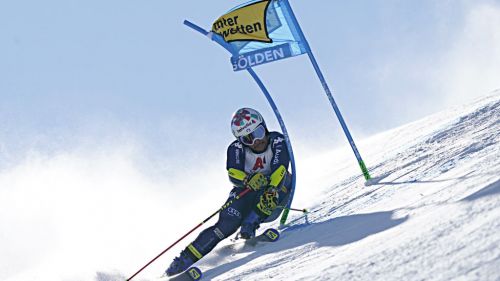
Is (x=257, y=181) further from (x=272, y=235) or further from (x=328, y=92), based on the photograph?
(x=328, y=92)

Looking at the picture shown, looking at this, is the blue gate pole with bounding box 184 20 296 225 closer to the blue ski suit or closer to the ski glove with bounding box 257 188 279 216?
the blue ski suit

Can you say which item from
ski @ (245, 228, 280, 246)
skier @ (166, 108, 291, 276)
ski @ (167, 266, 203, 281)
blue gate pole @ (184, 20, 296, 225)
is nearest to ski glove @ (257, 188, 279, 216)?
skier @ (166, 108, 291, 276)

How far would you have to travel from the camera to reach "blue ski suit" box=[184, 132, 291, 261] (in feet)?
24.6

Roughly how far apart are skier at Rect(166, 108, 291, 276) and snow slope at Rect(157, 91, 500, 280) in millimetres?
251

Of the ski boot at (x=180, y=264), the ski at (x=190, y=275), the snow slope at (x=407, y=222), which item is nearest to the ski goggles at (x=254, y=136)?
the snow slope at (x=407, y=222)

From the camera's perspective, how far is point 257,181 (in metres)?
7.95

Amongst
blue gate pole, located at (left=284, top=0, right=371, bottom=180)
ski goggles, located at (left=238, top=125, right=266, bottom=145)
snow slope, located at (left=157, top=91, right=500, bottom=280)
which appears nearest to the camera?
snow slope, located at (left=157, top=91, right=500, bottom=280)

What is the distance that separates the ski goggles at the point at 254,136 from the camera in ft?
27.6

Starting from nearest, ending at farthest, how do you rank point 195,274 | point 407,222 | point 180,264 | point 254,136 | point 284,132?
point 407,222
point 195,274
point 180,264
point 254,136
point 284,132

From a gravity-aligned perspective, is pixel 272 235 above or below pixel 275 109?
below

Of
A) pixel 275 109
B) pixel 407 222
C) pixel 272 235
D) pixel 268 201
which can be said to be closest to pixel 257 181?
pixel 268 201

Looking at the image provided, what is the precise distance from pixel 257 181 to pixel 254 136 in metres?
0.65

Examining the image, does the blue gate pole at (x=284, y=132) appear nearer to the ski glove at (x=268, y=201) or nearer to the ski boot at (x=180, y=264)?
the ski glove at (x=268, y=201)

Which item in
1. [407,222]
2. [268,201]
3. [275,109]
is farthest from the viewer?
[275,109]
